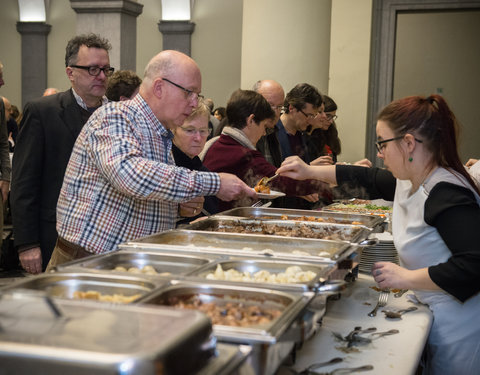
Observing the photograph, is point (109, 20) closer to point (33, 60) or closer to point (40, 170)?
point (40, 170)

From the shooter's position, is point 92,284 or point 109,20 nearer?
point 92,284

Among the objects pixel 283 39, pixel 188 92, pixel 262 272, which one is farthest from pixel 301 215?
pixel 283 39

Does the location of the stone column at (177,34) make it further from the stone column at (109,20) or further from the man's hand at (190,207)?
the man's hand at (190,207)

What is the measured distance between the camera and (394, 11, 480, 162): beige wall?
25.6 feet

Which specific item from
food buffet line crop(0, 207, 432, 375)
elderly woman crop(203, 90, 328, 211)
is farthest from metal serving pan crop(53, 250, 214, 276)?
elderly woman crop(203, 90, 328, 211)

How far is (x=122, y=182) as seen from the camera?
2.15 metres

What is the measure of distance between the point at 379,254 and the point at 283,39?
3611 millimetres

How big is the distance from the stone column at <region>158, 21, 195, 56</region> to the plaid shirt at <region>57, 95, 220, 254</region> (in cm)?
1011

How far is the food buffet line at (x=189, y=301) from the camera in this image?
0.93 meters

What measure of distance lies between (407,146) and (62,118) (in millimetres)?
1676

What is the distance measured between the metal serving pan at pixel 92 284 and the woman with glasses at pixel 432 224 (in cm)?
88

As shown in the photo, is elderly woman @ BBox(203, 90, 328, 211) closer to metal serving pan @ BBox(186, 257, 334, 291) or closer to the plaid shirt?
the plaid shirt

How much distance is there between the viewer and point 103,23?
6.68 m

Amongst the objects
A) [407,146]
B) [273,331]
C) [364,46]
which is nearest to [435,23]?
[364,46]
